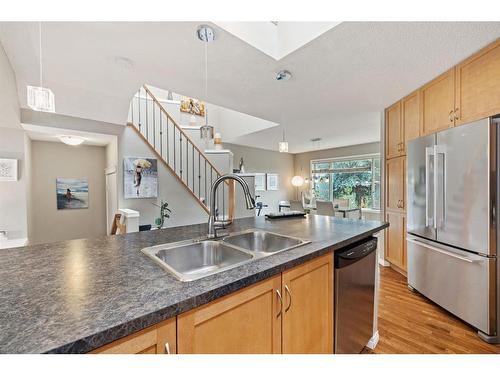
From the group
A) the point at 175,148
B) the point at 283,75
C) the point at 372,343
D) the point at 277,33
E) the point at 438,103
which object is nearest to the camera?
the point at 372,343

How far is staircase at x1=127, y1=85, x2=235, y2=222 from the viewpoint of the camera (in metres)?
4.26

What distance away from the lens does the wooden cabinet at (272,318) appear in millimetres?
761

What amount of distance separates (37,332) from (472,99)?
3.01 metres

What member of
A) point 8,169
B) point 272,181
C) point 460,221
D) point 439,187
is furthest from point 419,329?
point 272,181

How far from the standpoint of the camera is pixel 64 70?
2.12m

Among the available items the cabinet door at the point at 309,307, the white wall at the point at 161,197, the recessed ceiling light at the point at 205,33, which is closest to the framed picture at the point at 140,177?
the white wall at the point at 161,197

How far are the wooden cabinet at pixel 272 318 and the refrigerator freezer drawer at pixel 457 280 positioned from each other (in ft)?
4.65

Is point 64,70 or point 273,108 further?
point 273,108

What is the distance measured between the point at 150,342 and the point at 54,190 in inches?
193

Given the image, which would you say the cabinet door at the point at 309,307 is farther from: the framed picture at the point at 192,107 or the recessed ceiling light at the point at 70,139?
the framed picture at the point at 192,107

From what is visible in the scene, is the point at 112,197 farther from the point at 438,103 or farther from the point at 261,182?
the point at 438,103

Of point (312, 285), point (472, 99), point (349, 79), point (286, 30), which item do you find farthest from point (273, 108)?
point (312, 285)

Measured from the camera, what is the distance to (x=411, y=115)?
278 centimetres

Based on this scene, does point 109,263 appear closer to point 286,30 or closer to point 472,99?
point 286,30
